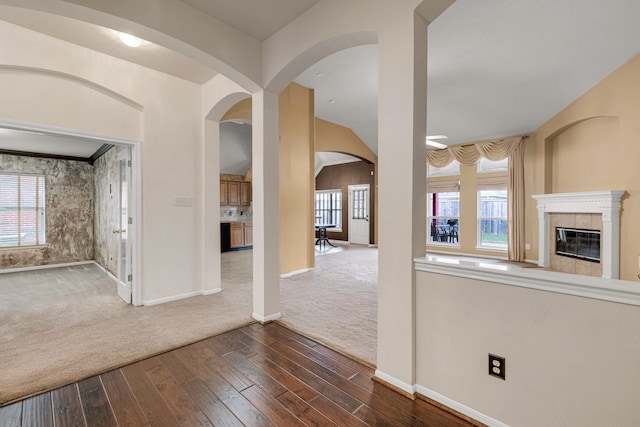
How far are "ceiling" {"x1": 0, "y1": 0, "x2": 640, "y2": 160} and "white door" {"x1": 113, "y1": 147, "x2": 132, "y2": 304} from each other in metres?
1.28

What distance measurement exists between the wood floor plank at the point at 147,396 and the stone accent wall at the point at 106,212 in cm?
322

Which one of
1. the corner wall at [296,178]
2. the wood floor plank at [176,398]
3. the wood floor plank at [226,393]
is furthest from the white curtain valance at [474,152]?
the wood floor plank at [176,398]

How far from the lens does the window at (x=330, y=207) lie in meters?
10.4

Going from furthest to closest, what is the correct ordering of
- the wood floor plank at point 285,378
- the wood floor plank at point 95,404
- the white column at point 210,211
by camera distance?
the white column at point 210,211 < the wood floor plank at point 285,378 < the wood floor plank at point 95,404

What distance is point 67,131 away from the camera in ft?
9.86

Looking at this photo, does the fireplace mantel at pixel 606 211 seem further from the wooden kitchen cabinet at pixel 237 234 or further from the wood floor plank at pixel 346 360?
the wooden kitchen cabinet at pixel 237 234

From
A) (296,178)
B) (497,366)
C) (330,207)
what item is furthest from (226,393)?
(330,207)

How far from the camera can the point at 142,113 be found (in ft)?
11.4

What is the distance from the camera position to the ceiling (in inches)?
103

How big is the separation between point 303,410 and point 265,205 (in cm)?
185

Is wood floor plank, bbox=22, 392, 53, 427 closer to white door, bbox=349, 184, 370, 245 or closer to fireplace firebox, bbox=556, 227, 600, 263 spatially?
fireplace firebox, bbox=556, 227, 600, 263

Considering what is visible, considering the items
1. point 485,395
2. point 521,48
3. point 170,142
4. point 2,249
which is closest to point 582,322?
point 485,395

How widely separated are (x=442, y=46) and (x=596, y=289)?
3.49 meters

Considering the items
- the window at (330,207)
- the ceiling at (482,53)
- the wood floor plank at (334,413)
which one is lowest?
the wood floor plank at (334,413)
